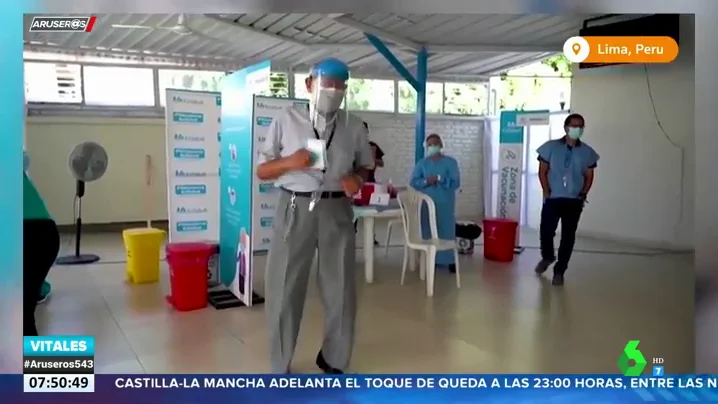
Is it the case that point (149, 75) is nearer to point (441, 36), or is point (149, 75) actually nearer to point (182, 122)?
point (182, 122)

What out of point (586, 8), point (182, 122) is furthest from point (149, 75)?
point (586, 8)

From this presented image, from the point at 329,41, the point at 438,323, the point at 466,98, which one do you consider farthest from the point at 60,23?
the point at 466,98

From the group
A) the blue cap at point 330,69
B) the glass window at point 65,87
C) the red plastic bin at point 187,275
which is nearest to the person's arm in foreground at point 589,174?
the blue cap at point 330,69

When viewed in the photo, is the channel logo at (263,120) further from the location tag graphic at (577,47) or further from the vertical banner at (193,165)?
the location tag graphic at (577,47)

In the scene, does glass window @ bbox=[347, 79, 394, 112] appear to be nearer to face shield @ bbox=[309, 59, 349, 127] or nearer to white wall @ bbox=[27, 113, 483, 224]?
white wall @ bbox=[27, 113, 483, 224]

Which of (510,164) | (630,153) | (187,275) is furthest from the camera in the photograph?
(510,164)

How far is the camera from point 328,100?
206 centimetres

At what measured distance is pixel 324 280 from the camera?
87.4 inches

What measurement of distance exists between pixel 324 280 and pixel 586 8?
134 centimetres

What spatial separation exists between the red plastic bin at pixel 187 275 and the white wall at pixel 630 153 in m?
3.92

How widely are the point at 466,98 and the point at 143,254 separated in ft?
13.8

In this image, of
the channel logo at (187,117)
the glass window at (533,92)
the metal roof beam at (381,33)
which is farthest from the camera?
the glass window at (533,92)

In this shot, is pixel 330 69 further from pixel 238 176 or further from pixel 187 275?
pixel 187 275

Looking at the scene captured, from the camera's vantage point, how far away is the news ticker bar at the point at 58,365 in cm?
170
